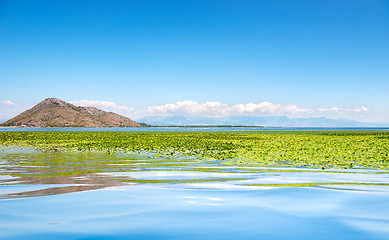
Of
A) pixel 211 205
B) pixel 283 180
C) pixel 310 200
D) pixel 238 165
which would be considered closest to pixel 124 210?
pixel 211 205

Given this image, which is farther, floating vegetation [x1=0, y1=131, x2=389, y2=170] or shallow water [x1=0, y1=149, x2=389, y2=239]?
floating vegetation [x1=0, y1=131, x2=389, y2=170]

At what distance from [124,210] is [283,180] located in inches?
340

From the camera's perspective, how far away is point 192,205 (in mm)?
10859

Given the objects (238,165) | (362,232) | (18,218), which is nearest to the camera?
(362,232)

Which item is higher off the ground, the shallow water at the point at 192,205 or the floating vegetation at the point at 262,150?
the floating vegetation at the point at 262,150

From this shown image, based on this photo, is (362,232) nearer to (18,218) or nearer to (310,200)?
(310,200)

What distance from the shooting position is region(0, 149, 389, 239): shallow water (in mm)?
8336

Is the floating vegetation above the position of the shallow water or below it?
above

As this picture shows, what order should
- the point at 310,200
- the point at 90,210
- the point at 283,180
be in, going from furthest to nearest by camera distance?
the point at 283,180
the point at 310,200
the point at 90,210

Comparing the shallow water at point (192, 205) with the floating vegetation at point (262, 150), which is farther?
the floating vegetation at point (262, 150)

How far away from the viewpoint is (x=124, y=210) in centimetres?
1029

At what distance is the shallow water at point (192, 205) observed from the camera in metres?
8.34

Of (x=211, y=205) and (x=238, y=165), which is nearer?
(x=211, y=205)

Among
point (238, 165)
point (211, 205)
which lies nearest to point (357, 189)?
point (211, 205)
